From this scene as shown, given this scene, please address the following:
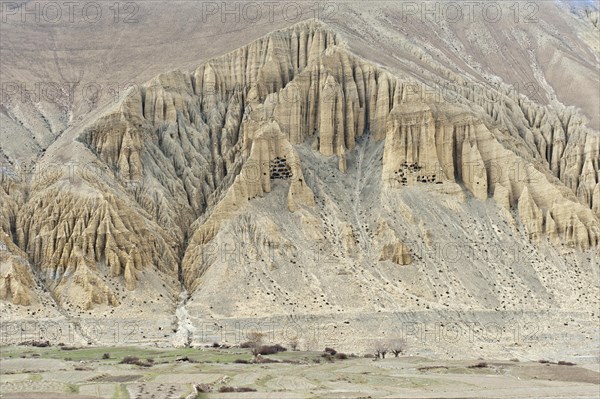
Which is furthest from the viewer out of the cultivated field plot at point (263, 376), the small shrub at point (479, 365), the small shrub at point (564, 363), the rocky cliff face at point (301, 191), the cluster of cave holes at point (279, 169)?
the cluster of cave holes at point (279, 169)

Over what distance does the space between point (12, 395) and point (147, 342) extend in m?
33.5

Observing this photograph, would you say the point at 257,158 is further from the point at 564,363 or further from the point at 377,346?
the point at 564,363

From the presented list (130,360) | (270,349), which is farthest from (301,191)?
(130,360)

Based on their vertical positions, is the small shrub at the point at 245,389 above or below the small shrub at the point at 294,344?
below

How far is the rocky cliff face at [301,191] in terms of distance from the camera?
312 feet

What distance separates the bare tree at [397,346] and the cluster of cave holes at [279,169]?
30.5 metres

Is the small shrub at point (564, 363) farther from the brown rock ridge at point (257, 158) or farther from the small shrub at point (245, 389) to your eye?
the small shrub at point (245, 389)

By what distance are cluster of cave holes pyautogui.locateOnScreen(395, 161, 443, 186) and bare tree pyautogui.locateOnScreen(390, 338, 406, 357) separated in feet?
93.7

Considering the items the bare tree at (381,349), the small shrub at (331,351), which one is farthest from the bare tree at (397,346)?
the small shrub at (331,351)

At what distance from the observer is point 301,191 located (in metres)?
106

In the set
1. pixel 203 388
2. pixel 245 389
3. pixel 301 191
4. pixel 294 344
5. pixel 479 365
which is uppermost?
pixel 301 191

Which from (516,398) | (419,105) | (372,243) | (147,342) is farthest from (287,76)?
(516,398)

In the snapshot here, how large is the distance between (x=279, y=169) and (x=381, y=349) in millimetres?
33393

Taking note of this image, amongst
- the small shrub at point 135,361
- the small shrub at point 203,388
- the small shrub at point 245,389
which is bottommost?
the small shrub at point 245,389
